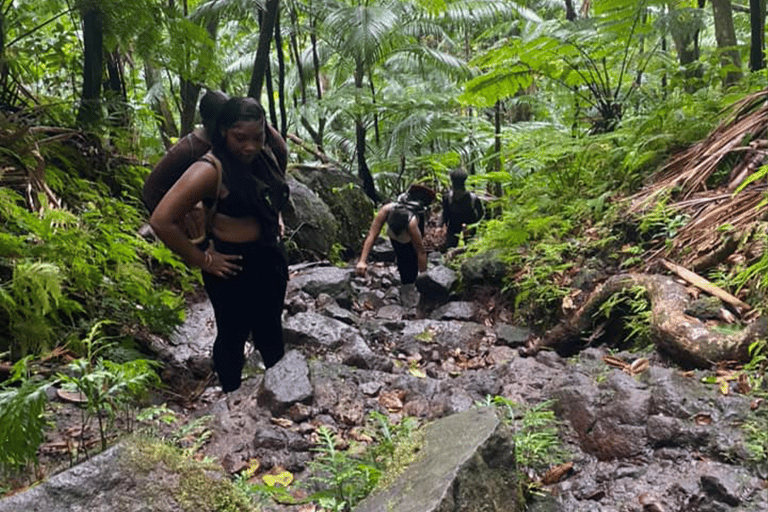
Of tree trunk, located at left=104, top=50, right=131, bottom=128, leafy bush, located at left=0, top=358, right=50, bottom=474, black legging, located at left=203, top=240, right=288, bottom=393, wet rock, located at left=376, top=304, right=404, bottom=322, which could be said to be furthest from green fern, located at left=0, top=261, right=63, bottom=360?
wet rock, located at left=376, top=304, right=404, bottom=322

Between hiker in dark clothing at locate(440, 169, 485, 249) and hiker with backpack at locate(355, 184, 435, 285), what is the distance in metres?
1.31

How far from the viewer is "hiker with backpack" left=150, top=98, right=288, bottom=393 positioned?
2.66 meters

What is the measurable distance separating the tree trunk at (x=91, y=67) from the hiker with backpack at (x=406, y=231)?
10.1 feet

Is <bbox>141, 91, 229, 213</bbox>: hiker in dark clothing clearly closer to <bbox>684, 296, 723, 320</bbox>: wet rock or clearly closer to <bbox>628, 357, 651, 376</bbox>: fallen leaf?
<bbox>628, 357, 651, 376</bbox>: fallen leaf

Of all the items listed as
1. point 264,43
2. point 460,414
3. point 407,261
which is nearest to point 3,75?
point 264,43

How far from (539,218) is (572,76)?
2.74 meters

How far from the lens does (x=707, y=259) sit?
3439mm

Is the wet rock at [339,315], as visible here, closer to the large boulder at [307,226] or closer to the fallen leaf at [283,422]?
the fallen leaf at [283,422]

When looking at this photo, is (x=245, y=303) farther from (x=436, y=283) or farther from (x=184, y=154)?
(x=436, y=283)

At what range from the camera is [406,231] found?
6.66 m

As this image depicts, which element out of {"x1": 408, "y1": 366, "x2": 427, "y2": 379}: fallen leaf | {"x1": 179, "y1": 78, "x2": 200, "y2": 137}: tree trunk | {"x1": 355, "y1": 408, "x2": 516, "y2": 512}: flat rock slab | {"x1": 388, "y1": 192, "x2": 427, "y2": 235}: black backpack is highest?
{"x1": 179, "y1": 78, "x2": 200, "y2": 137}: tree trunk

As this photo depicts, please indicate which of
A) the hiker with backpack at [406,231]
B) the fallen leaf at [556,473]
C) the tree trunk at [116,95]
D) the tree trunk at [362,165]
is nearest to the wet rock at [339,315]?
the hiker with backpack at [406,231]

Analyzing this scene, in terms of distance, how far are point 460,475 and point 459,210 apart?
6897 millimetres

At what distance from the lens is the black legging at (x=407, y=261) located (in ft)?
22.4
